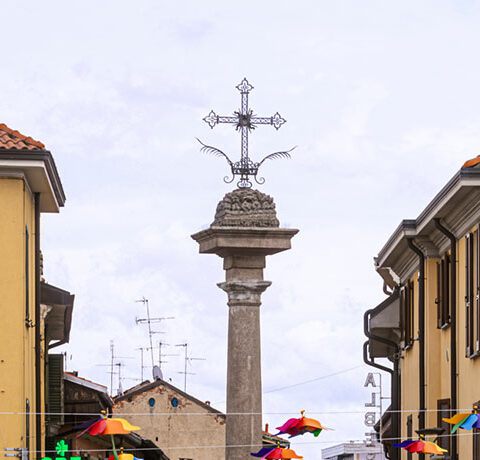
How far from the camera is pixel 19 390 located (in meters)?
29.0

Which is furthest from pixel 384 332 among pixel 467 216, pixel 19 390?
pixel 19 390

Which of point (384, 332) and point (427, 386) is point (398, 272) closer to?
point (384, 332)

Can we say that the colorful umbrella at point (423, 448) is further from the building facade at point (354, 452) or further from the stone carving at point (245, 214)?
the building facade at point (354, 452)

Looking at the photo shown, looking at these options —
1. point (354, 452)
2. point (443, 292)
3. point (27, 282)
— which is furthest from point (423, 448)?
point (354, 452)

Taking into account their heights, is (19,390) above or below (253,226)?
below

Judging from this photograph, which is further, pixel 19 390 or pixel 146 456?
pixel 146 456

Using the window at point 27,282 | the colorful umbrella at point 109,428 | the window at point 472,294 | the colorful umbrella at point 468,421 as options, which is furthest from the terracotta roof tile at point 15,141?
the colorful umbrella at point 468,421

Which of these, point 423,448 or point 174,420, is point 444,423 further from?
point 174,420

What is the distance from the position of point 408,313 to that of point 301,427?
9.42 metres

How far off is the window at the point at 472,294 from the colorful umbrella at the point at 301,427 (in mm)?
2850

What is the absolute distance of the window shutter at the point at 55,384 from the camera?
40250 mm

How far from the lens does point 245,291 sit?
36781 mm

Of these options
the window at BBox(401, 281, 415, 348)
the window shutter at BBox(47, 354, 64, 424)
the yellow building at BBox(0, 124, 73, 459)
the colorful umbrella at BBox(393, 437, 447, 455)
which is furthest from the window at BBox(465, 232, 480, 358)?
the window shutter at BBox(47, 354, 64, 424)

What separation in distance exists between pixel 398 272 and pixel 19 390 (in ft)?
40.1
